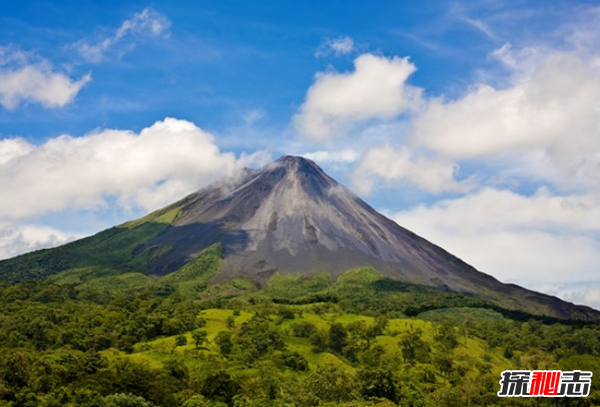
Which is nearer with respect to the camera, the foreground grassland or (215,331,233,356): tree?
the foreground grassland

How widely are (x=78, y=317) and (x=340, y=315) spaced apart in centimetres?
6020

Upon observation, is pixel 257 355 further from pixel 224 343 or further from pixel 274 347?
pixel 224 343

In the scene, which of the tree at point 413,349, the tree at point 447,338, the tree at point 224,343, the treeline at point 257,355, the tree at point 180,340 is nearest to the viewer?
the treeline at point 257,355

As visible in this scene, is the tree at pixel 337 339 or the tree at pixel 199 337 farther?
the tree at pixel 337 339

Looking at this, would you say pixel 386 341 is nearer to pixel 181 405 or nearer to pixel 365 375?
pixel 365 375

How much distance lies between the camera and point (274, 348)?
10469 cm

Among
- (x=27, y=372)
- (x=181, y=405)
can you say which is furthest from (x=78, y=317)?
(x=181, y=405)

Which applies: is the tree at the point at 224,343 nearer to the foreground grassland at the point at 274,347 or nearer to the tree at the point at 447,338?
the foreground grassland at the point at 274,347

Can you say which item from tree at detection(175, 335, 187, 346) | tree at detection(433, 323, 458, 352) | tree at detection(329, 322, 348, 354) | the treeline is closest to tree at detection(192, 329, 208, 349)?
the treeline

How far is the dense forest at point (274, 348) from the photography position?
64000mm

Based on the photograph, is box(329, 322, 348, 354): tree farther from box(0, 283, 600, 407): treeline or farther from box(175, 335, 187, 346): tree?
box(175, 335, 187, 346): tree

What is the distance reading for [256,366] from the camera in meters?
93.8

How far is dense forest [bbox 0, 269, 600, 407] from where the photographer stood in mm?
64000

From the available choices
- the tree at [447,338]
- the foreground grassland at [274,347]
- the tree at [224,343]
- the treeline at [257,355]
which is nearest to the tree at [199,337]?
the treeline at [257,355]
